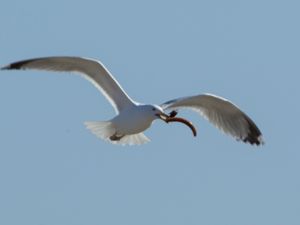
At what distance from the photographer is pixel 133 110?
12.7 m

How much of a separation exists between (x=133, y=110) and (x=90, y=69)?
32.1 inches

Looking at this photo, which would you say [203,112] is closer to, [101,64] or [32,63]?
[101,64]

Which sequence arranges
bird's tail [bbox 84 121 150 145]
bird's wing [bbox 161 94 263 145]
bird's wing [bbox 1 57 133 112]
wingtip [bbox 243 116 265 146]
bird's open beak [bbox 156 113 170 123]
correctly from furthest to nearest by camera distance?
1. wingtip [bbox 243 116 265 146]
2. bird's wing [bbox 161 94 263 145]
3. bird's tail [bbox 84 121 150 145]
4. bird's wing [bbox 1 57 133 112]
5. bird's open beak [bbox 156 113 170 123]

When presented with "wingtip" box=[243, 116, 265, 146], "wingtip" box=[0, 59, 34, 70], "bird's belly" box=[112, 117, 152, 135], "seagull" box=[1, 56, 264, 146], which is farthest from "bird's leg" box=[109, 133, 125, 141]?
"wingtip" box=[243, 116, 265, 146]

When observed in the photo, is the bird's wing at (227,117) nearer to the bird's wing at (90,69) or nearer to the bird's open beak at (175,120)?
the bird's open beak at (175,120)

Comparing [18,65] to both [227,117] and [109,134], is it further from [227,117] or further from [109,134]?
[227,117]

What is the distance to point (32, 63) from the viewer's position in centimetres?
1264

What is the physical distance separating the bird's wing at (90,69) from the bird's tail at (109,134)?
0.84 ft

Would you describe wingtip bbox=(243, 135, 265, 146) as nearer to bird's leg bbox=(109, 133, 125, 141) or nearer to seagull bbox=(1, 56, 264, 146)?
seagull bbox=(1, 56, 264, 146)

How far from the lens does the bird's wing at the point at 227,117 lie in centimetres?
1341

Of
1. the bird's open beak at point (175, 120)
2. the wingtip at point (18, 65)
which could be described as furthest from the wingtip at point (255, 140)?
the wingtip at point (18, 65)

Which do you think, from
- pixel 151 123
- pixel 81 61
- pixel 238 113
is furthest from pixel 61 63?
pixel 238 113

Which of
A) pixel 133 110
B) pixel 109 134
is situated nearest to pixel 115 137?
pixel 109 134

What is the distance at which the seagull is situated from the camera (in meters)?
12.6
